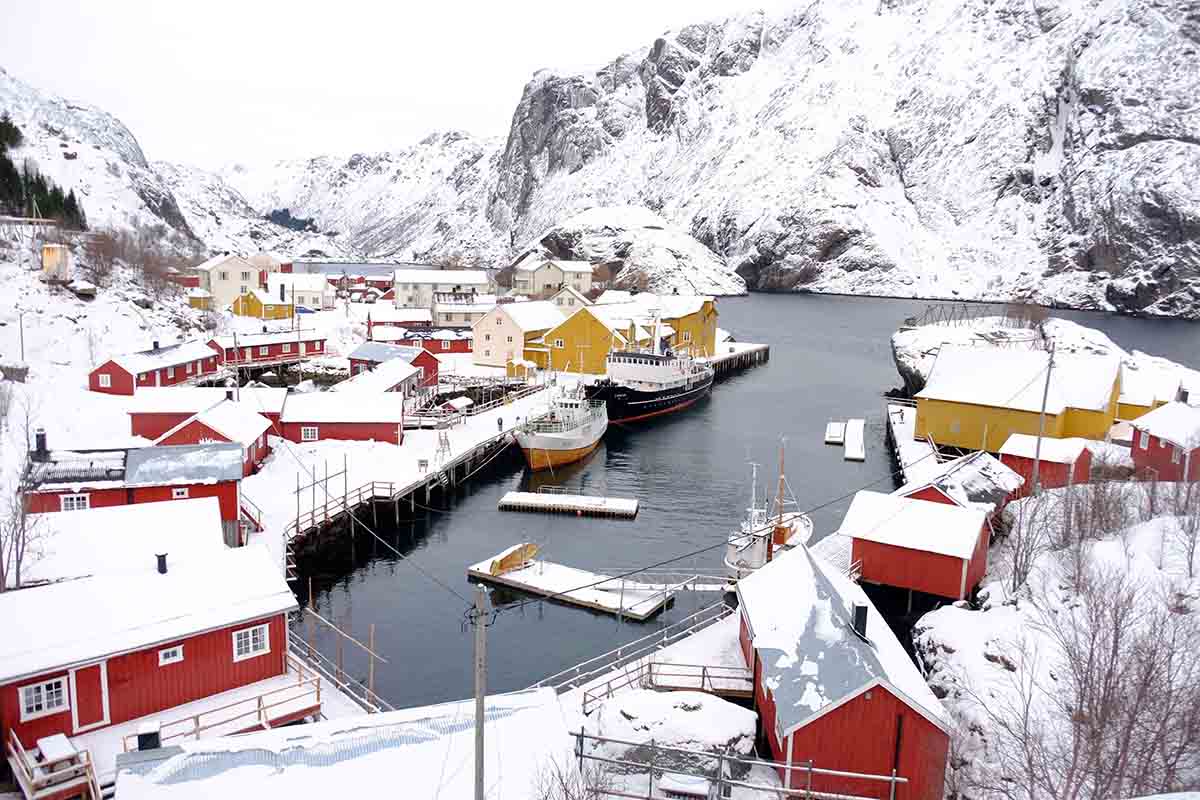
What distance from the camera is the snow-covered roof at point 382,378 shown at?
1890 inches

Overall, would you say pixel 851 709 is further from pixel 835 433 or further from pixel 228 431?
pixel 835 433

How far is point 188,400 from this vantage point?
136ft

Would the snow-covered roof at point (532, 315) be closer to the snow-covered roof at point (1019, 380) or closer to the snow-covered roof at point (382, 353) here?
the snow-covered roof at point (382, 353)

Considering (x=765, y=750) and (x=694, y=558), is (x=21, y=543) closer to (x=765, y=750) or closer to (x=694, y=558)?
(x=765, y=750)

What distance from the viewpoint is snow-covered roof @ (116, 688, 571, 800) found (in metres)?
13.4

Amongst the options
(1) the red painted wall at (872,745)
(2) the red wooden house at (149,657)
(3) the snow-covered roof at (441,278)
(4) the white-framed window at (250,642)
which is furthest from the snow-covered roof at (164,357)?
(1) the red painted wall at (872,745)

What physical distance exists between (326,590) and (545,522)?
10795 mm

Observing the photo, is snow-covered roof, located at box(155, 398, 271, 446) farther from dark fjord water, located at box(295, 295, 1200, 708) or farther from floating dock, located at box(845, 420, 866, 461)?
floating dock, located at box(845, 420, 866, 461)

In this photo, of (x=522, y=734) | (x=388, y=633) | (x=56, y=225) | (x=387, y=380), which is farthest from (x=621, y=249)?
(x=522, y=734)

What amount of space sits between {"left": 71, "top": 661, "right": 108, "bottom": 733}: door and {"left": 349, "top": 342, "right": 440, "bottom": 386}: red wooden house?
38.7 metres

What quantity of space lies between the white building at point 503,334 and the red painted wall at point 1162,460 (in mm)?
40987

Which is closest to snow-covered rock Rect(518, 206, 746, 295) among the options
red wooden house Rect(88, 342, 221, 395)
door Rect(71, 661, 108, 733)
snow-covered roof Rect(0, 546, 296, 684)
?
red wooden house Rect(88, 342, 221, 395)

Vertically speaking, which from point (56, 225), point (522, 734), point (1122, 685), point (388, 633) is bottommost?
point (388, 633)

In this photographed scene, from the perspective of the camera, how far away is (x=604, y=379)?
197 ft
